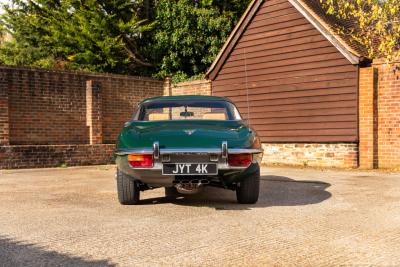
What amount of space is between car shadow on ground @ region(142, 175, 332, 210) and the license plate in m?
0.76

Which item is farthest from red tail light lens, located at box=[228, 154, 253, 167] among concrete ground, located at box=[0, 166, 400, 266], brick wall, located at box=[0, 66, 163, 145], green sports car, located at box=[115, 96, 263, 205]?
brick wall, located at box=[0, 66, 163, 145]

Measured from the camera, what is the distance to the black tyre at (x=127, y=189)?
5637mm

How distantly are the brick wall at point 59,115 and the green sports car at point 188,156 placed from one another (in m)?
7.80

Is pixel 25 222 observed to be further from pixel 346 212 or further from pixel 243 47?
pixel 243 47

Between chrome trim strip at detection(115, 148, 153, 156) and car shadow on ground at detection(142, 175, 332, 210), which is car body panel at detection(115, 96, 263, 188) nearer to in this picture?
chrome trim strip at detection(115, 148, 153, 156)

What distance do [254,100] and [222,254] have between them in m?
11.7

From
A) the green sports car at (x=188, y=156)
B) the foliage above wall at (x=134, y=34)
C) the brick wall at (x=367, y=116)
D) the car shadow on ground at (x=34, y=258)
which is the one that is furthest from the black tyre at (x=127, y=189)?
the foliage above wall at (x=134, y=34)

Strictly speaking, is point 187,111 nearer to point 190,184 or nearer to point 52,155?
point 190,184

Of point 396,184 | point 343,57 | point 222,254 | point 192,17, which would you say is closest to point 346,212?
point 222,254

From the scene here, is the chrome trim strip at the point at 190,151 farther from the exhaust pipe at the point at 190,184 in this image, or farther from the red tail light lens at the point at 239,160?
the exhaust pipe at the point at 190,184

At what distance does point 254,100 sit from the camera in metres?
15.0

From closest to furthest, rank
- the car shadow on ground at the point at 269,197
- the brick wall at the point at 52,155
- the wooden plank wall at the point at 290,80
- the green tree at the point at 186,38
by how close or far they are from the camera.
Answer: the car shadow on ground at the point at 269,197 < the brick wall at the point at 52,155 < the wooden plank wall at the point at 290,80 < the green tree at the point at 186,38

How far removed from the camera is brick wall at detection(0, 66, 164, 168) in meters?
12.6

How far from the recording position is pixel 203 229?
175 inches
